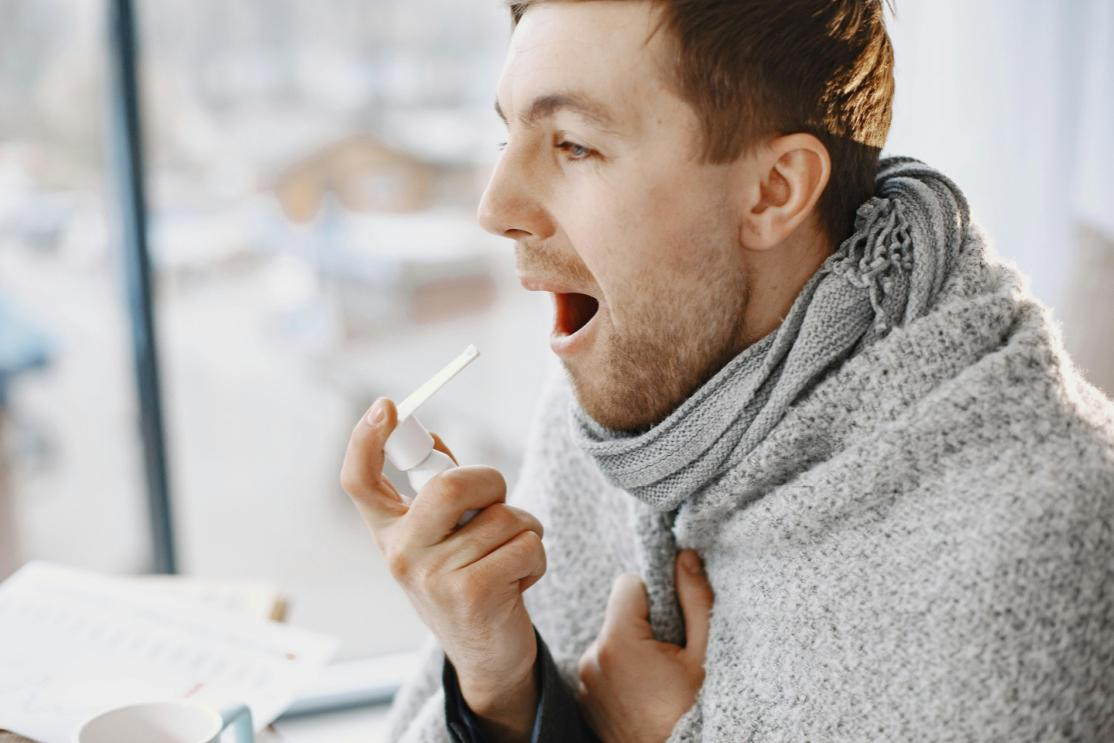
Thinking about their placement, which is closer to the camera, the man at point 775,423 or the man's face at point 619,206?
the man at point 775,423

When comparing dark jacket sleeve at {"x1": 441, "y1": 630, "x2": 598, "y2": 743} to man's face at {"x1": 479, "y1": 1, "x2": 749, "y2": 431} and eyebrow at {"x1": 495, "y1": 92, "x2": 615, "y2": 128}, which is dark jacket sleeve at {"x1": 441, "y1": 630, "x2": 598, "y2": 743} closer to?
man's face at {"x1": 479, "y1": 1, "x2": 749, "y2": 431}

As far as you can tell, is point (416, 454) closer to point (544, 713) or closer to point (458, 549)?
point (458, 549)

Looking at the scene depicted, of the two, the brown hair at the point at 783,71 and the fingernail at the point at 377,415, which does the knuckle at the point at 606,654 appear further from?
the brown hair at the point at 783,71

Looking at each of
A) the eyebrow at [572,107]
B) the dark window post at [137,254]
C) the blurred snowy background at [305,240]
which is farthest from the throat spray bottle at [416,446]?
the dark window post at [137,254]

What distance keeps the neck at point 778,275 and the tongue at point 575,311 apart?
169 mm

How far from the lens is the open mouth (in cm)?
102

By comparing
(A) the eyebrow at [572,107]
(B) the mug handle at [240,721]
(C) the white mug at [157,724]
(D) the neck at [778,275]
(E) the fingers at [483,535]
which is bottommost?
(B) the mug handle at [240,721]

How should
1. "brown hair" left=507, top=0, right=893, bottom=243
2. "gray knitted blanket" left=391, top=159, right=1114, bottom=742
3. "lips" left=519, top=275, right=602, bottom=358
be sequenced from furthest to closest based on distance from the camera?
"lips" left=519, top=275, right=602, bottom=358, "brown hair" left=507, top=0, right=893, bottom=243, "gray knitted blanket" left=391, top=159, right=1114, bottom=742

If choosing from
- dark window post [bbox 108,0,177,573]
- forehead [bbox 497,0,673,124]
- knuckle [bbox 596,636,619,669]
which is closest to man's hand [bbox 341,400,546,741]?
knuckle [bbox 596,636,619,669]

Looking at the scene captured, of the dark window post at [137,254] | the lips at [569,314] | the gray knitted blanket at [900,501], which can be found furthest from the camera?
the dark window post at [137,254]

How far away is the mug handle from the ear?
584 mm

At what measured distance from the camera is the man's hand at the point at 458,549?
2.89 feet

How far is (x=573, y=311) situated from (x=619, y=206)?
0.56 ft

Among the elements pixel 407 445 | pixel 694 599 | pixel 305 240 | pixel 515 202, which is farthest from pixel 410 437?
pixel 305 240
